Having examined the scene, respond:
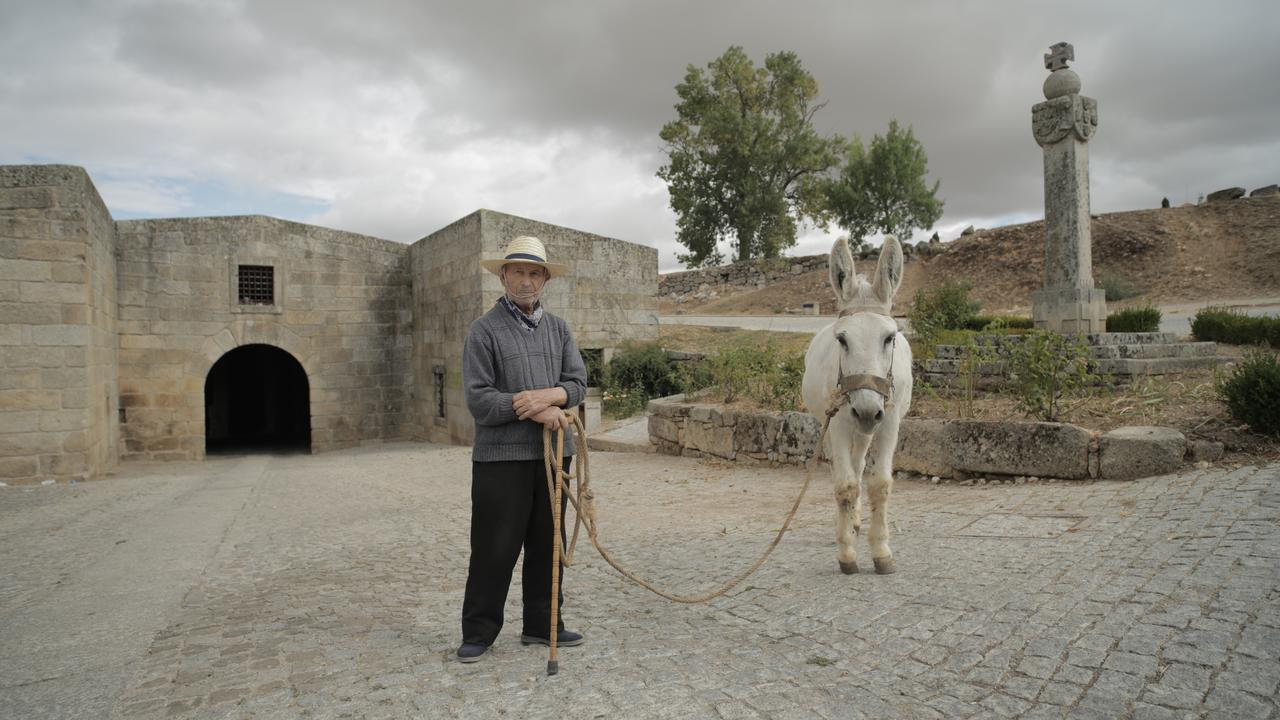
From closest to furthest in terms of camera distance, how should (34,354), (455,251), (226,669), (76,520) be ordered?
(226,669), (76,520), (34,354), (455,251)

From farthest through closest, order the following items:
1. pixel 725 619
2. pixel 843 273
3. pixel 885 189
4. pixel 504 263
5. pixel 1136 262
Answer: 1. pixel 885 189
2. pixel 1136 262
3. pixel 843 273
4. pixel 725 619
5. pixel 504 263

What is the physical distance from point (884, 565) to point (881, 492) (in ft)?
1.44

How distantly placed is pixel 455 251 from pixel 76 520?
826cm

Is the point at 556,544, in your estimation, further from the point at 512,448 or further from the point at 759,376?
the point at 759,376

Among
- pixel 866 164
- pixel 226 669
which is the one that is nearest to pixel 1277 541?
pixel 226 669

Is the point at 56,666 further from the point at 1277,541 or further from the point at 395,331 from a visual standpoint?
the point at 395,331

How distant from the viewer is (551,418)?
3.38 meters

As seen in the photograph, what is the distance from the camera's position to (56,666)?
3438mm

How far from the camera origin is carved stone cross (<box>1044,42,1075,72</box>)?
36.2 ft

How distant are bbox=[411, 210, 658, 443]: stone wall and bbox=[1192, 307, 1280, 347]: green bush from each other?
396 inches

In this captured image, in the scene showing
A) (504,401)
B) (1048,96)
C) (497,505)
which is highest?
(1048,96)

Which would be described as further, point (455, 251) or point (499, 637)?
point (455, 251)

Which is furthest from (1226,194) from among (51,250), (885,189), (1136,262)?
(51,250)

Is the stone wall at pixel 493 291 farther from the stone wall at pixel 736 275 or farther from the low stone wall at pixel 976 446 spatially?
the stone wall at pixel 736 275
